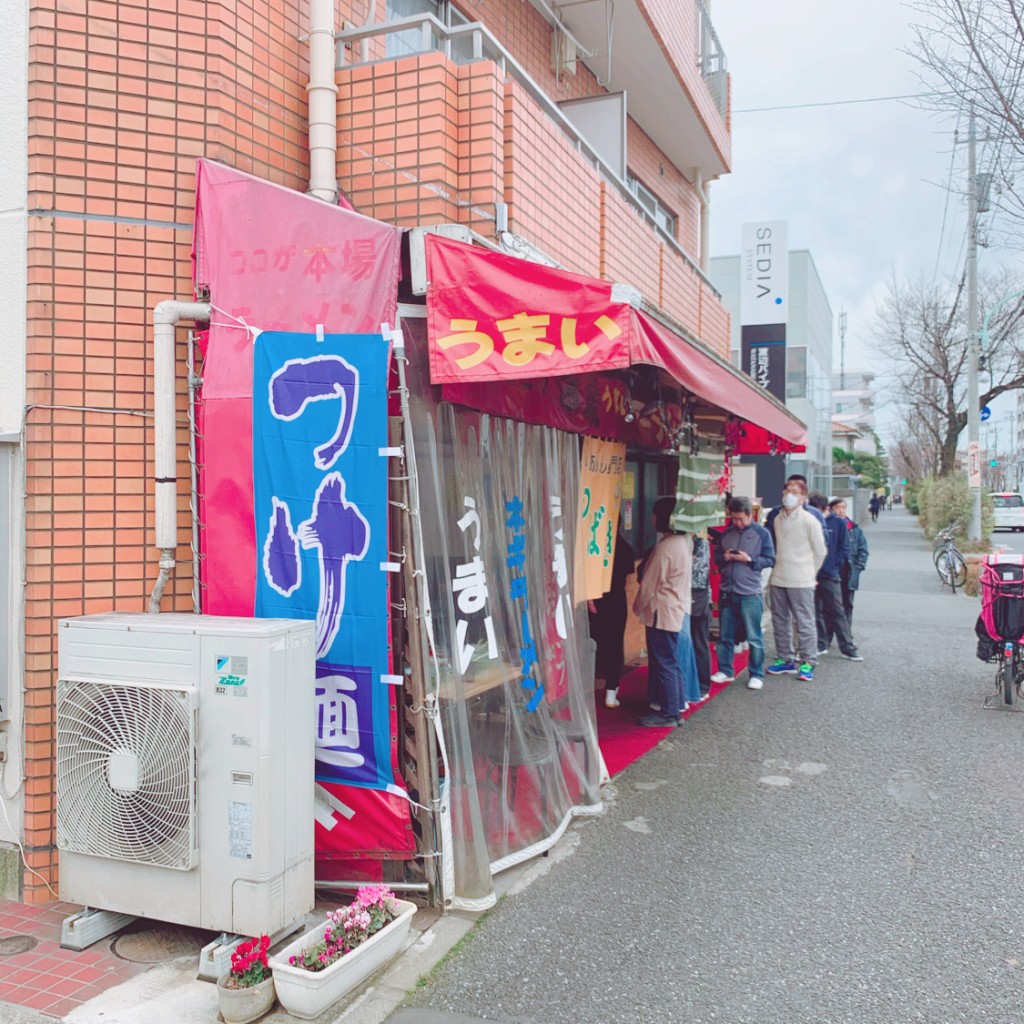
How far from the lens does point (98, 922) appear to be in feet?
12.8

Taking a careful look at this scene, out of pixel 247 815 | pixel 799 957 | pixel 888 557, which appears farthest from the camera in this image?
pixel 888 557

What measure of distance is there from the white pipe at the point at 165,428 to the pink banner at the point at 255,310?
0.51 ft

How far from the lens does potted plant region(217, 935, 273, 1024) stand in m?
3.30

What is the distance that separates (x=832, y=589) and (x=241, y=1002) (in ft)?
29.2

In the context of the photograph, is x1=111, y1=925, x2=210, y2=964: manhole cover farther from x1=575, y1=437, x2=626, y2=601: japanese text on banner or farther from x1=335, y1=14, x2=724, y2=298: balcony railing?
x1=335, y1=14, x2=724, y2=298: balcony railing

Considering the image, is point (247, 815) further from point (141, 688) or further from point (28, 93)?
point (28, 93)

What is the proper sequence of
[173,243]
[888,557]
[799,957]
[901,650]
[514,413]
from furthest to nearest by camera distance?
1. [888,557]
2. [901,650]
3. [514,413]
4. [173,243]
5. [799,957]

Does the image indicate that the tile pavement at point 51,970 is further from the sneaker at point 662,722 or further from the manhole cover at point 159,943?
the sneaker at point 662,722

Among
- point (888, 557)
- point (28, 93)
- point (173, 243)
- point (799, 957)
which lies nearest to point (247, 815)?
point (799, 957)

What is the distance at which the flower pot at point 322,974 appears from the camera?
3.33m

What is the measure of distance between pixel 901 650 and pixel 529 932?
8933 mm


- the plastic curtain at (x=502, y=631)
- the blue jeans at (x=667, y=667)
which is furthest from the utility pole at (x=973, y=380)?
the plastic curtain at (x=502, y=631)

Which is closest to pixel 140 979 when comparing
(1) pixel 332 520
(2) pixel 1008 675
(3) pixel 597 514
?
(1) pixel 332 520

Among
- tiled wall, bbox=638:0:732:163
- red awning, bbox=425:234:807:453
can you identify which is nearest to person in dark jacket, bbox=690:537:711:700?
Result: red awning, bbox=425:234:807:453
